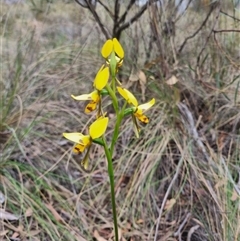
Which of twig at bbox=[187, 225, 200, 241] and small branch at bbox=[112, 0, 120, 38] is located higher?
small branch at bbox=[112, 0, 120, 38]

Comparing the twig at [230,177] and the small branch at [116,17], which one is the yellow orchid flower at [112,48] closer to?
the twig at [230,177]

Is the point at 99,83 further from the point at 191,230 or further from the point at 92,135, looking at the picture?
the point at 191,230

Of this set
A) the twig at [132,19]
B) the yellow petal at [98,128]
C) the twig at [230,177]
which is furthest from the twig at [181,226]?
the twig at [132,19]

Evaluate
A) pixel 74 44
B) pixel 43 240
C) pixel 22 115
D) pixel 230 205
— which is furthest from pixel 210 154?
pixel 74 44

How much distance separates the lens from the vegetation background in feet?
6.70

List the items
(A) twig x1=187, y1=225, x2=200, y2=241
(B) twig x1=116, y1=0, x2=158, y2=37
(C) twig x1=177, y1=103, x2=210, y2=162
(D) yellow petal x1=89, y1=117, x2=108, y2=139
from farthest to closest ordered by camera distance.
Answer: (B) twig x1=116, y1=0, x2=158, y2=37 < (C) twig x1=177, y1=103, x2=210, y2=162 < (A) twig x1=187, y1=225, x2=200, y2=241 < (D) yellow petal x1=89, y1=117, x2=108, y2=139

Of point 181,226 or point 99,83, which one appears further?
point 181,226

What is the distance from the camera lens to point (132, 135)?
8.25 ft

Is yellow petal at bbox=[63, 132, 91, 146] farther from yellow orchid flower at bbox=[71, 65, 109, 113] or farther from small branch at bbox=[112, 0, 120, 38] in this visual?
small branch at bbox=[112, 0, 120, 38]

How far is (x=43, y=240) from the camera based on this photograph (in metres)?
1.96

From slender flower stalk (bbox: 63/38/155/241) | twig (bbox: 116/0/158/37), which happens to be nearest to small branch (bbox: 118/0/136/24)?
twig (bbox: 116/0/158/37)

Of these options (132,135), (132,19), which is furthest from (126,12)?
(132,135)

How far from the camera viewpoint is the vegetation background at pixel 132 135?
204 centimetres

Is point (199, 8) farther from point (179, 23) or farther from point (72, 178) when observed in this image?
point (72, 178)
